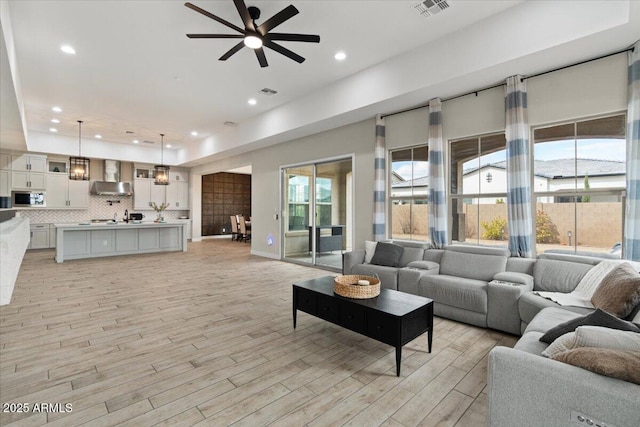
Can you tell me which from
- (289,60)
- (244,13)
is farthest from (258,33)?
(289,60)

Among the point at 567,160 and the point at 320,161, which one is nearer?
the point at 567,160

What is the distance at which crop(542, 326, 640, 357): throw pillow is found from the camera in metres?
1.35

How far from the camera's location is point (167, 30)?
3.88 metres

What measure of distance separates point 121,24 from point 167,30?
20.3 inches

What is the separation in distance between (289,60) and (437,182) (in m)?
2.93

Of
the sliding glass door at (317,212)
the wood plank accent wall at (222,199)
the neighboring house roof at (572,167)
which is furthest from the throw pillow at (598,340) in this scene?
the wood plank accent wall at (222,199)

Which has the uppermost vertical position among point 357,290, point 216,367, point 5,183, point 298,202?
point 5,183

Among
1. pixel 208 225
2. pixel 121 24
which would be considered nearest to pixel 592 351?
pixel 121 24

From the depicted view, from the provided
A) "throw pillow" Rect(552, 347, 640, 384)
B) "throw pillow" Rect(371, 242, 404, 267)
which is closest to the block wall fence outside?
"throw pillow" Rect(371, 242, 404, 267)

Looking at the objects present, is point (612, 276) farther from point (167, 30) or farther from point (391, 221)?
point (167, 30)

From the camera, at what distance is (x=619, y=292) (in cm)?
233

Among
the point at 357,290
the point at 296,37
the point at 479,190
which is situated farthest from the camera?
the point at 479,190

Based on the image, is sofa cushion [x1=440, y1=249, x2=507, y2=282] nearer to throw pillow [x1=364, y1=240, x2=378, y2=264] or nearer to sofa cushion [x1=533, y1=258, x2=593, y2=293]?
sofa cushion [x1=533, y1=258, x2=593, y2=293]

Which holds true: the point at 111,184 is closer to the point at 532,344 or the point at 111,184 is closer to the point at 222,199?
the point at 222,199
